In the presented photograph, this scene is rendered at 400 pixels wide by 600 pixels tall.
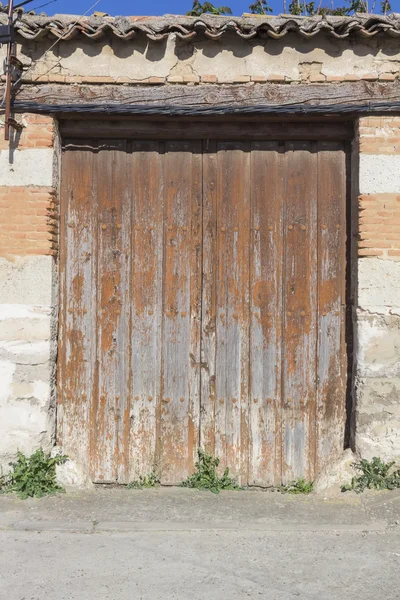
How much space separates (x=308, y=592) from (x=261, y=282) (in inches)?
90.6

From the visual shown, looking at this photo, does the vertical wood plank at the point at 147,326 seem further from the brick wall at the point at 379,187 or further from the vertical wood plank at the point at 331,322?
the brick wall at the point at 379,187

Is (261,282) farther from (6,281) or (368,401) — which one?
(6,281)

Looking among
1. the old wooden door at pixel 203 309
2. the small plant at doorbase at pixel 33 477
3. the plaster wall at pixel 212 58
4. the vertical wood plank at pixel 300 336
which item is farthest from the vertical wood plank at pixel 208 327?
the small plant at doorbase at pixel 33 477

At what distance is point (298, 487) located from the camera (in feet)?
15.1

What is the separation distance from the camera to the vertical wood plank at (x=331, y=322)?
4645 mm

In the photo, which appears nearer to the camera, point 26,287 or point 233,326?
point 26,287

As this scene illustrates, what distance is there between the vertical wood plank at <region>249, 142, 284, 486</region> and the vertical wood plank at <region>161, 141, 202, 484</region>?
0.44 metres

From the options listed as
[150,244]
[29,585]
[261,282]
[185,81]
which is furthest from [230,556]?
[185,81]

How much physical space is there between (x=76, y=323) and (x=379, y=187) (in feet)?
Result: 8.34

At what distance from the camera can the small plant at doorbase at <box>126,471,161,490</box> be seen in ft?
15.1

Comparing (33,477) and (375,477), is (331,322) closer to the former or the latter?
(375,477)

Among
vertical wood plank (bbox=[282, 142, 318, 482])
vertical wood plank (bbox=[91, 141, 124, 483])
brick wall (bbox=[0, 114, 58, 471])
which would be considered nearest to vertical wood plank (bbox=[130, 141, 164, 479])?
vertical wood plank (bbox=[91, 141, 124, 483])

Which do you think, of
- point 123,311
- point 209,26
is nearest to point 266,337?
point 123,311

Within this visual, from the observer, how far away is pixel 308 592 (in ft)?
10.0
